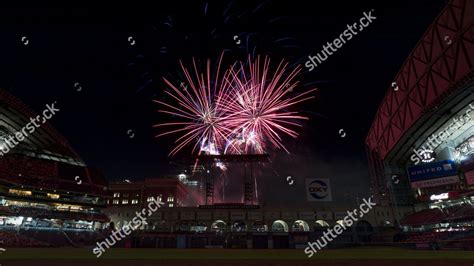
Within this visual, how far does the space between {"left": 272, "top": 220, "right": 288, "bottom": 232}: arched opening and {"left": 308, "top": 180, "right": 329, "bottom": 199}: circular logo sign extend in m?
19.7

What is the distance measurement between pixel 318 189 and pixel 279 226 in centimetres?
2582

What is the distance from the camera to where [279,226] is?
69500mm

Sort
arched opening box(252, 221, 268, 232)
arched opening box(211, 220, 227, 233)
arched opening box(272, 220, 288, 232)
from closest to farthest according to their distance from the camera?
arched opening box(252, 221, 268, 232) < arched opening box(211, 220, 227, 233) < arched opening box(272, 220, 288, 232)

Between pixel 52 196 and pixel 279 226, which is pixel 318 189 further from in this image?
pixel 52 196

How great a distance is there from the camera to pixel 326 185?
158 ft

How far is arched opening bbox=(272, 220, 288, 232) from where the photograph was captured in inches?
2545

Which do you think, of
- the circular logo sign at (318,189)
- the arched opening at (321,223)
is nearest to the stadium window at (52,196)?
the circular logo sign at (318,189)

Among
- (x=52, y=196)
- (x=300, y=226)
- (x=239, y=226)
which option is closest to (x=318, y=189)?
(x=300, y=226)

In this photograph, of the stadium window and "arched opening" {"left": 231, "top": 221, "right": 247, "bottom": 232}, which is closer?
"arched opening" {"left": 231, "top": 221, "right": 247, "bottom": 232}

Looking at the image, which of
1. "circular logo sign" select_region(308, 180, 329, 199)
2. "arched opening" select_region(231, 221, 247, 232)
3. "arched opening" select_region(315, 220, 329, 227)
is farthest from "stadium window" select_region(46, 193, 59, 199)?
"arched opening" select_region(315, 220, 329, 227)

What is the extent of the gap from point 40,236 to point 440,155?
75.5 meters

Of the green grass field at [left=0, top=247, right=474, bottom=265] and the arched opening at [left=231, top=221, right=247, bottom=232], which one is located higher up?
the arched opening at [left=231, top=221, right=247, bottom=232]

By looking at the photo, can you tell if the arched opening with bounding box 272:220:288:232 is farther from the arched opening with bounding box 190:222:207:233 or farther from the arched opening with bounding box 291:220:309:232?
the arched opening with bounding box 190:222:207:233

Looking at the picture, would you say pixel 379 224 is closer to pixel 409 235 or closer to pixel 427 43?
pixel 409 235
